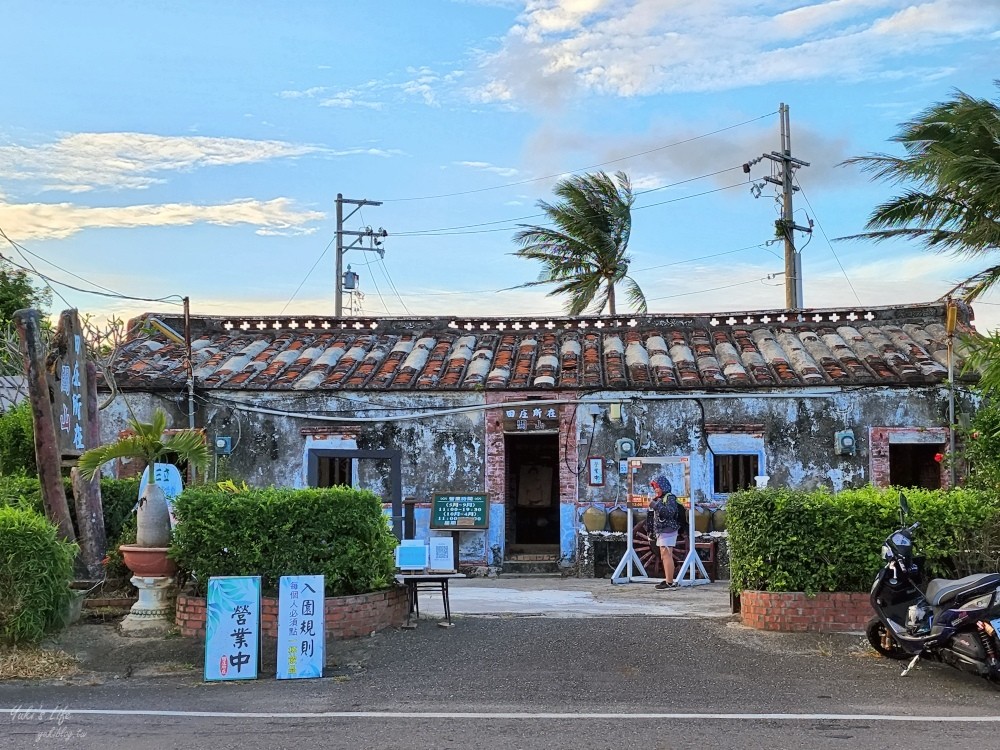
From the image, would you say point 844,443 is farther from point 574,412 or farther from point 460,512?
point 460,512

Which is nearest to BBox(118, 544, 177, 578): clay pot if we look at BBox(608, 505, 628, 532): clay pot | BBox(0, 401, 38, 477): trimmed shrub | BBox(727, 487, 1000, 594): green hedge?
BBox(0, 401, 38, 477): trimmed shrub

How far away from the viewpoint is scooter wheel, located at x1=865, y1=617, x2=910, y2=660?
324 inches

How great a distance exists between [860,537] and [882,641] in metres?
1.27

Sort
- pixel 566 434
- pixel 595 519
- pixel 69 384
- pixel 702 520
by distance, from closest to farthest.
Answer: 1. pixel 69 384
2. pixel 702 520
3. pixel 595 519
4. pixel 566 434

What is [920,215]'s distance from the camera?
49.6 feet

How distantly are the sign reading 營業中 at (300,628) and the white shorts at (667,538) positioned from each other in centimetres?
678

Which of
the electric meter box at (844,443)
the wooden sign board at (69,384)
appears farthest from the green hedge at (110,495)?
the electric meter box at (844,443)

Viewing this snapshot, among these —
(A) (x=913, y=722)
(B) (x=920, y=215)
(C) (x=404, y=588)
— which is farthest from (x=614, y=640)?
(B) (x=920, y=215)

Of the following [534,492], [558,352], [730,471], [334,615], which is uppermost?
[558,352]

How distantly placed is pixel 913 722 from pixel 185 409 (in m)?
13.4

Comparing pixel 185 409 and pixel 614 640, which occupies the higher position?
pixel 185 409

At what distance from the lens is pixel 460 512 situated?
16297 millimetres

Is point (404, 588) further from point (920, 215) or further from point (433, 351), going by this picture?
point (920, 215)

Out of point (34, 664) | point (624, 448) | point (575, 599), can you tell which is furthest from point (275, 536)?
point (624, 448)
